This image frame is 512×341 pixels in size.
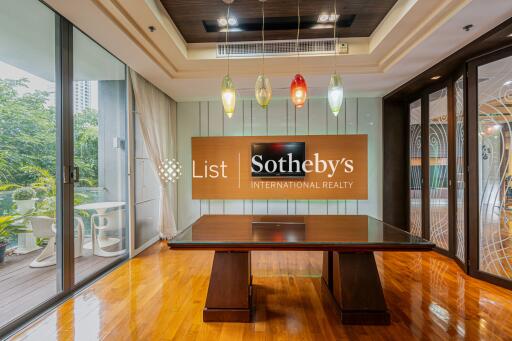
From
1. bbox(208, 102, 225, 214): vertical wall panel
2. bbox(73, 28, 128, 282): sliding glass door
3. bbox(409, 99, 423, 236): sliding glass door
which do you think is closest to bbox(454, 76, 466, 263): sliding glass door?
bbox(409, 99, 423, 236): sliding glass door

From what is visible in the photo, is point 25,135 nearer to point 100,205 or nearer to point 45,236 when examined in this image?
point 45,236

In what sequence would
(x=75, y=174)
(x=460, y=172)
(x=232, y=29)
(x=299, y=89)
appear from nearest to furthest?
1. (x=299, y=89)
2. (x=75, y=174)
3. (x=232, y=29)
4. (x=460, y=172)

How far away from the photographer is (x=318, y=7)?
2.77 meters

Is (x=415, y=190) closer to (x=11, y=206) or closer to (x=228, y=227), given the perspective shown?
(x=228, y=227)

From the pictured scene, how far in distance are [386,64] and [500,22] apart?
48.1 inches

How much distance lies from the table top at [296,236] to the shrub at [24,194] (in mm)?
1374

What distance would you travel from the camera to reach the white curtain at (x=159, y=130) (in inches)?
156

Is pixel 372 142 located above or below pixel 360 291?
above

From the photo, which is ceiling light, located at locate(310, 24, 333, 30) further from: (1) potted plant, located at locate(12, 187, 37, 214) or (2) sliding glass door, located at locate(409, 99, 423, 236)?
(1) potted plant, located at locate(12, 187, 37, 214)

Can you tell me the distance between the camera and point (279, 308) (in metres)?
2.42

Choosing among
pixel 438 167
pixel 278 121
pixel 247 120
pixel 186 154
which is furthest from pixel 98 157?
pixel 438 167

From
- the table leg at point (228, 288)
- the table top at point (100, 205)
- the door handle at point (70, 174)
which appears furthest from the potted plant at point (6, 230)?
the table leg at point (228, 288)

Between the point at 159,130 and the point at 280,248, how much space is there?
11.3 ft

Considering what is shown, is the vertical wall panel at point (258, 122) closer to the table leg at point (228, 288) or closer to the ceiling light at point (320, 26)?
the ceiling light at point (320, 26)
